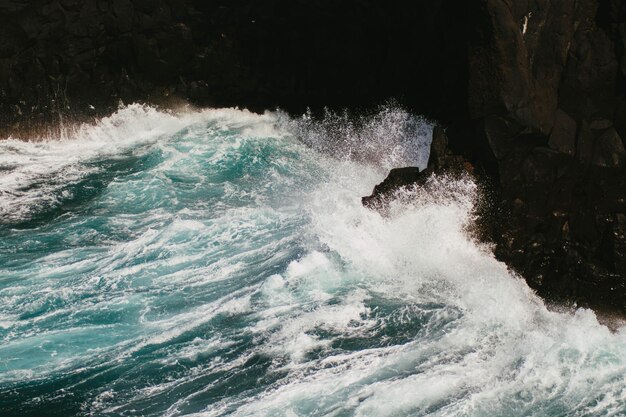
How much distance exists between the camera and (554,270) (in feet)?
31.8

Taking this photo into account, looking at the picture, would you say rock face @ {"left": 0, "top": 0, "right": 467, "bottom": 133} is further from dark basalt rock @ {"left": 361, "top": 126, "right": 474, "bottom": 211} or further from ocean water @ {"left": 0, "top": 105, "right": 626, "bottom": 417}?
dark basalt rock @ {"left": 361, "top": 126, "right": 474, "bottom": 211}

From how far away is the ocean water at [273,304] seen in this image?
723 centimetres

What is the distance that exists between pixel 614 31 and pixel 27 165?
29.5 feet

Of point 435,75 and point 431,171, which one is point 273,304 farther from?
point 435,75

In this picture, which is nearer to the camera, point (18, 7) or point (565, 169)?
point (565, 169)

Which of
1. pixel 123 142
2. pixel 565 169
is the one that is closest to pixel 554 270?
pixel 565 169

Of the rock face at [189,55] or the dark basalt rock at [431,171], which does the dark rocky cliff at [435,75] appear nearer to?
the rock face at [189,55]

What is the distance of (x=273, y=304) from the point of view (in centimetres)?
874

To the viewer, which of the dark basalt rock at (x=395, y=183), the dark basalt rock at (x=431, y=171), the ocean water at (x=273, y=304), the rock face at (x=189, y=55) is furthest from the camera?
the rock face at (x=189, y=55)

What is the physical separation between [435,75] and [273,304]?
4.68 metres

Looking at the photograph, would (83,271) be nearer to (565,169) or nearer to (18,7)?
(565,169)

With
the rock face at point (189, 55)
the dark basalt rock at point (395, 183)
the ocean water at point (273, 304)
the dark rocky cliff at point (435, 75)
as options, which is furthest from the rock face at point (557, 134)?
the rock face at point (189, 55)

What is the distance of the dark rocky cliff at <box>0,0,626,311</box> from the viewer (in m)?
9.72

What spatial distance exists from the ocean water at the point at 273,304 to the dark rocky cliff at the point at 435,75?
663 millimetres
